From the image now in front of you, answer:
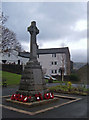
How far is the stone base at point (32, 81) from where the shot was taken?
954 centimetres

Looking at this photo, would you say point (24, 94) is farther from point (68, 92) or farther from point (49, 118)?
point (68, 92)

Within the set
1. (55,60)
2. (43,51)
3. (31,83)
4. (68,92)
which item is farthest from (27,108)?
(43,51)

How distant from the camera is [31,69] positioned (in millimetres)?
9961

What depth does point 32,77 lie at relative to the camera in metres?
9.70

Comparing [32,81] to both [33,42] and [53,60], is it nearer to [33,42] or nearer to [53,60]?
[33,42]

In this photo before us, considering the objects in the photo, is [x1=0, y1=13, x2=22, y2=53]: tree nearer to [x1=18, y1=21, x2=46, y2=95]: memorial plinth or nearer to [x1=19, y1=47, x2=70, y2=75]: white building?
[x1=18, y1=21, x2=46, y2=95]: memorial plinth

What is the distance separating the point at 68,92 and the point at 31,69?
602 centimetres

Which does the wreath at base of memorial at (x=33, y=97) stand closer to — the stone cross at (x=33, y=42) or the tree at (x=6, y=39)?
the stone cross at (x=33, y=42)

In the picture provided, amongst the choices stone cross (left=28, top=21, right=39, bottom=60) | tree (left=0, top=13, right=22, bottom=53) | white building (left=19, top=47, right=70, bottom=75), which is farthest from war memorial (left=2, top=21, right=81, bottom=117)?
white building (left=19, top=47, right=70, bottom=75)

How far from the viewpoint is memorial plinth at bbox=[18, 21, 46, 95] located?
31.4 feet

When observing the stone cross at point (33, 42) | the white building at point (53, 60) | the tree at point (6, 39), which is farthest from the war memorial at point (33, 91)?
the white building at point (53, 60)

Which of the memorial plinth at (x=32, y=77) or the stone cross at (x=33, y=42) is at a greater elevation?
the stone cross at (x=33, y=42)

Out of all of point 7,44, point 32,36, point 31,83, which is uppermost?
point 7,44

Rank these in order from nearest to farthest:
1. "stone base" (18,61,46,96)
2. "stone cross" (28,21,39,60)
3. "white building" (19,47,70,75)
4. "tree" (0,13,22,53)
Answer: "stone base" (18,61,46,96)
"stone cross" (28,21,39,60)
"tree" (0,13,22,53)
"white building" (19,47,70,75)
